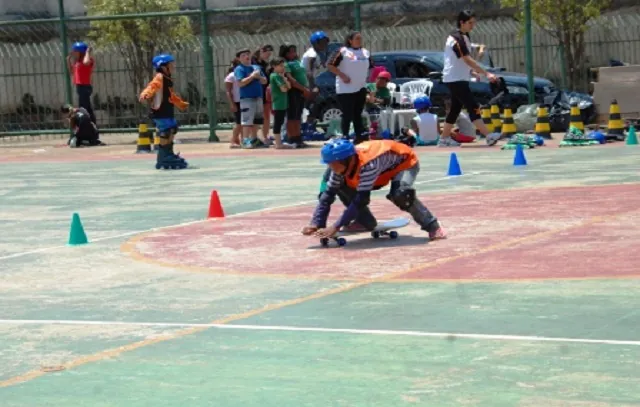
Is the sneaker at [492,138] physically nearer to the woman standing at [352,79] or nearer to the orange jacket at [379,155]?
the woman standing at [352,79]

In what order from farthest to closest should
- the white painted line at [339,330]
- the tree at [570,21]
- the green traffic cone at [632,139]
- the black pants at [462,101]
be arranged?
1. the tree at [570,21]
2. the black pants at [462,101]
3. the green traffic cone at [632,139]
4. the white painted line at [339,330]

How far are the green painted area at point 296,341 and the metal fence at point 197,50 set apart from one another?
1817cm

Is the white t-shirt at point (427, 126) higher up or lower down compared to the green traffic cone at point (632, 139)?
higher up

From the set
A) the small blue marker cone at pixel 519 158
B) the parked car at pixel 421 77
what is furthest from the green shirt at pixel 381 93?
the small blue marker cone at pixel 519 158

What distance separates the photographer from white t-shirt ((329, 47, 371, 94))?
23.1 meters

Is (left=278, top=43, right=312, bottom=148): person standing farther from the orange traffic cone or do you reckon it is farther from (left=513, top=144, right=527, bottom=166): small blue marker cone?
the orange traffic cone

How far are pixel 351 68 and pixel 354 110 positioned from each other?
2.25 feet

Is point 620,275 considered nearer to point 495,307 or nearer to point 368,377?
point 495,307

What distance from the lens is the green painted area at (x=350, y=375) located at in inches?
286

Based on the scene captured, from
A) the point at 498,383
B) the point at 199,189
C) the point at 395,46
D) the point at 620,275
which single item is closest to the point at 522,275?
the point at 620,275

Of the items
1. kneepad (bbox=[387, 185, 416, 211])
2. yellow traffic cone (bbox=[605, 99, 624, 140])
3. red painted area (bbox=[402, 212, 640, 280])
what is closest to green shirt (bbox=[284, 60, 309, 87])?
yellow traffic cone (bbox=[605, 99, 624, 140])

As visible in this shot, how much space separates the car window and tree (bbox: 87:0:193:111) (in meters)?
5.71

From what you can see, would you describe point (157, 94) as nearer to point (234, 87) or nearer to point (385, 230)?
point (234, 87)

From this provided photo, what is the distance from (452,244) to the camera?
41.4 feet
